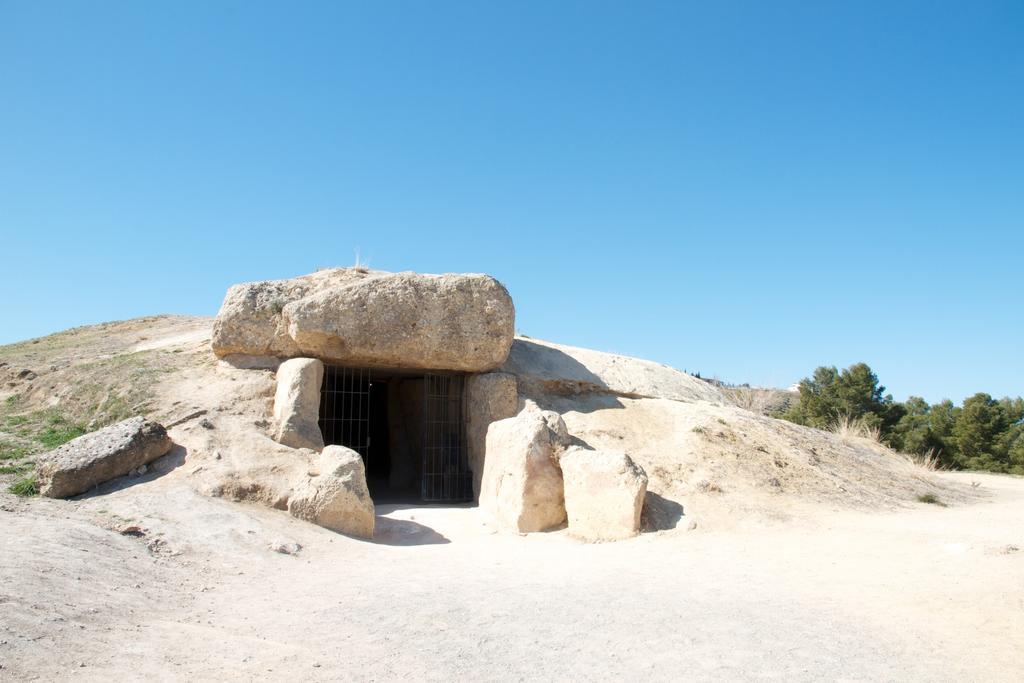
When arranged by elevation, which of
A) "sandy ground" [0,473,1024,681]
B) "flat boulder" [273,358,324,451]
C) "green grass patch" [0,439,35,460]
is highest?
"flat boulder" [273,358,324,451]

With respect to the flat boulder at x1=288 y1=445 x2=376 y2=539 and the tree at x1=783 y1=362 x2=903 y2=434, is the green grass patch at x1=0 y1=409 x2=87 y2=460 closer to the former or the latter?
the flat boulder at x1=288 y1=445 x2=376 y2=539

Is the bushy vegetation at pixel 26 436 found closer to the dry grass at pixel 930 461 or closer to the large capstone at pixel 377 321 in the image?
the large capstone at pixel 377 321

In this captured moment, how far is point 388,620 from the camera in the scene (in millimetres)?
5277

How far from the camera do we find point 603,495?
8633 mm

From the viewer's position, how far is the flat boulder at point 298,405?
10.0 meters

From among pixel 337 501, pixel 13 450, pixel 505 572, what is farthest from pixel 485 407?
pixel 13 450

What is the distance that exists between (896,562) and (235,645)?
5921mm

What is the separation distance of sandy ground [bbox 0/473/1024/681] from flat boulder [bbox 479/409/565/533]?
43cm

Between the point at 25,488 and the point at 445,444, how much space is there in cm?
654

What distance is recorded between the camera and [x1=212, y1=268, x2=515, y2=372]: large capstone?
36.7ft

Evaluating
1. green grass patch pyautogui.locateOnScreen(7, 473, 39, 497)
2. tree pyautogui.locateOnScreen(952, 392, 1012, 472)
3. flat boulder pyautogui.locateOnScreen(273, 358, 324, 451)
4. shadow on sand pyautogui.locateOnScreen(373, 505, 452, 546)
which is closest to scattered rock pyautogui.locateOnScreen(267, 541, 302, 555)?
shadow on sand pyautogui.locateOnScreen(373, 505, 452, 546)

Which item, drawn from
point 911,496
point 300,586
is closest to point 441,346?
point 300,586

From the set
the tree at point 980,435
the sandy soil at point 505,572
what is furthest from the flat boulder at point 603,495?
the tree at point 980,435

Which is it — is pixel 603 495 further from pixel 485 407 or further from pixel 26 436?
pixel 26 436
